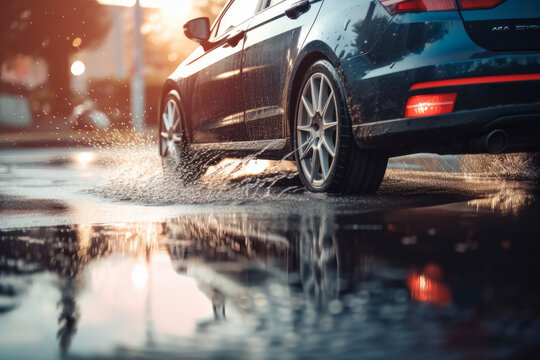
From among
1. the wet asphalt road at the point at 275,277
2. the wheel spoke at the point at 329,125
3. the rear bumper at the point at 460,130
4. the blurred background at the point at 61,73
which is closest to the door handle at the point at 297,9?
the wheel spoke at the point at 329,125

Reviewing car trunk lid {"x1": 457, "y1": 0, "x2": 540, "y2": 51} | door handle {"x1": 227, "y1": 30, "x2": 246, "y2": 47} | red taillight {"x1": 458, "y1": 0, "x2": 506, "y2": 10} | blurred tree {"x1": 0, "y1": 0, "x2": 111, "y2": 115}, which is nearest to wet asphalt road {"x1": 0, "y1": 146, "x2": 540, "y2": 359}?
car trunk lid {"x1": 457, "y1": 0, "x2": 540, "y2": 51}

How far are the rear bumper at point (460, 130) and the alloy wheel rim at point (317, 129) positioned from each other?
34 cm

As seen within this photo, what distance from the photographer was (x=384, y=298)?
9.52ft

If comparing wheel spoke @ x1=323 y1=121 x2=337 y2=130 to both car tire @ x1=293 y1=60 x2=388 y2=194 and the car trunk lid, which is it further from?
the car trunk lid

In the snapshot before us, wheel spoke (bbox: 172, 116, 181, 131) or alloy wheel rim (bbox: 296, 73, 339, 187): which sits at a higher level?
wheel spoke (bbox: 172, 116, 181, 131)

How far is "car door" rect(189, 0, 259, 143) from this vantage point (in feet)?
23.1

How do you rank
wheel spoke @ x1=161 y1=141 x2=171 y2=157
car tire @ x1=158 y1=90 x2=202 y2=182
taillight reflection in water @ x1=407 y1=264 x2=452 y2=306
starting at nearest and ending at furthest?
1. taillight reflection in water @ x1=407 y1=264 x2=452 y2=306
2. car tire @ x1=158 y1=90 x2=202 y2=182
3. wheel spoke @ x1=161 y1=141 x2=171 y2=157

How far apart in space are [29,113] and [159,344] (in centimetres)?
3397

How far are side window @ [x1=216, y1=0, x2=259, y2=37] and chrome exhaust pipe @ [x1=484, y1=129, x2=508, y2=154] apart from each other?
2590 millimetres

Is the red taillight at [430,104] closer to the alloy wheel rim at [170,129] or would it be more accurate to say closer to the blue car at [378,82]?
the blue car at [378,82]

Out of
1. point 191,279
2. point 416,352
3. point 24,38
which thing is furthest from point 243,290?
point 24,38

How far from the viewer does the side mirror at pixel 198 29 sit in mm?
7867

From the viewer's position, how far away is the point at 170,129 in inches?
335

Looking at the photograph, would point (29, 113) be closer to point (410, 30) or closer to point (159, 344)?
point (410, 30)
